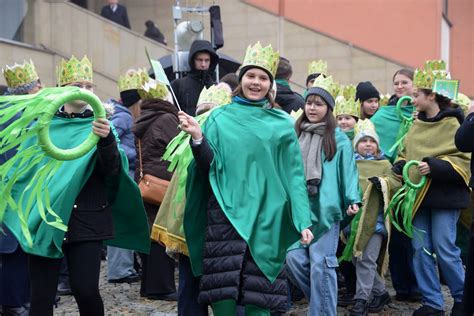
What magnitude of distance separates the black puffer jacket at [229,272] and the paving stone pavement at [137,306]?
2433mm

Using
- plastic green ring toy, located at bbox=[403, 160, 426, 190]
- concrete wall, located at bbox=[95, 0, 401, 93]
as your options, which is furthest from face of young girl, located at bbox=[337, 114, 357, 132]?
concrete wall, located at bbox=[95, 0, 401, 93]

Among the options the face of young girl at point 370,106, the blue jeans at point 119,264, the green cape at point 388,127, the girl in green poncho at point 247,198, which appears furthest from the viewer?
the face of young girl at point 370,106

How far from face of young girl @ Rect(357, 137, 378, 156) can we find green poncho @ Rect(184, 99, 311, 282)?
2.34 m

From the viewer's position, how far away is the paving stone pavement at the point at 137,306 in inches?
353

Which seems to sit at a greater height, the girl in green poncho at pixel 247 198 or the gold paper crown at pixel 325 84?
the gold paper crown at pixel 325 84

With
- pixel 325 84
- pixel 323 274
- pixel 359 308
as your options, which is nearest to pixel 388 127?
A: pixel 325 84

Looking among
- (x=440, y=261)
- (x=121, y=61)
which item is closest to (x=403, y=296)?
Result: (x=440, y=261)

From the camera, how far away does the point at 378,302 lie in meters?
9.20

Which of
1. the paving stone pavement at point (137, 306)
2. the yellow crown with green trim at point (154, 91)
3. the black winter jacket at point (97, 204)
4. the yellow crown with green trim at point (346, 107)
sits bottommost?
the paving stone pavement at point (137, 306)

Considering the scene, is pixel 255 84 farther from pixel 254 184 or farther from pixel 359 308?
pixel 359 308

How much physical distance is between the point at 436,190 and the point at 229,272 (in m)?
2.79

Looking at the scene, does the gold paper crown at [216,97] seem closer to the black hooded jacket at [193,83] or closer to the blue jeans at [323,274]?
the blue jeans at [323,274]

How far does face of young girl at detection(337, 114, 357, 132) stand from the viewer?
9.29m

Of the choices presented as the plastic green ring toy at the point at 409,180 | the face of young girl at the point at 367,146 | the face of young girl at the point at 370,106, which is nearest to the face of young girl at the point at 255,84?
the plastic green ring toy at the point at 409,180
